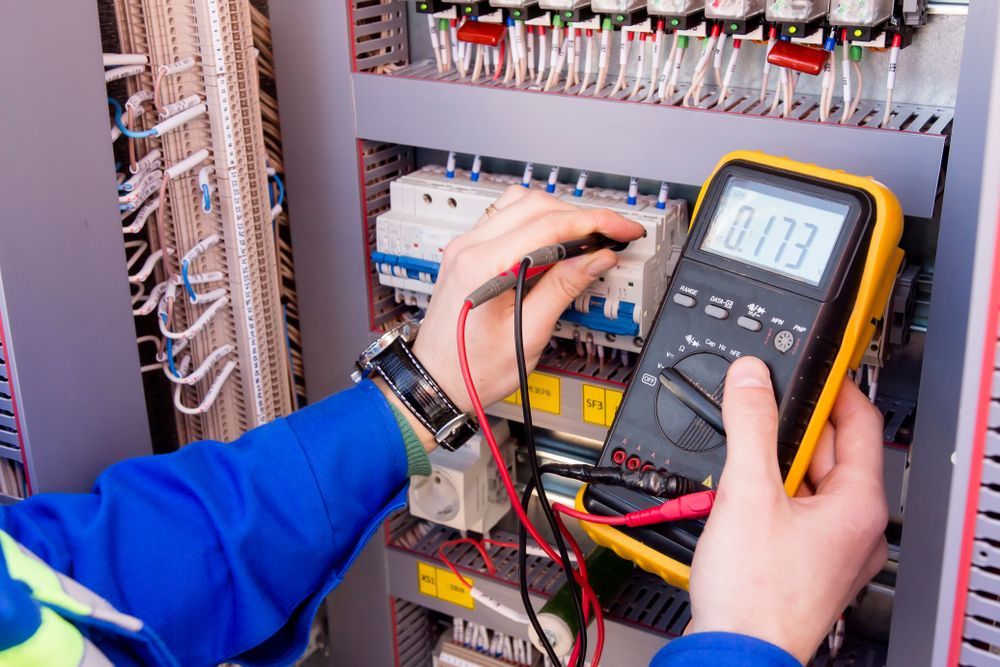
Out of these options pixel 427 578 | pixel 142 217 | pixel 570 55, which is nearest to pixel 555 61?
pixel 570 55

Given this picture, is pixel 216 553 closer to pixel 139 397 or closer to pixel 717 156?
pixel 139 397

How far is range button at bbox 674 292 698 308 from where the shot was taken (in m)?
0.88

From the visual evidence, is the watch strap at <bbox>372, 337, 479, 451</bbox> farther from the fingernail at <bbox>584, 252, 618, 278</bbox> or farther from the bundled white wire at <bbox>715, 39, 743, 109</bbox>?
the bundled white wire at <bbox>715, 39, 743, 109</bbox>

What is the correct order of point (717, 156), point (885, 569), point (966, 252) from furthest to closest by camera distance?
point (885, 569) < point (717, 156) < point (966, 252)

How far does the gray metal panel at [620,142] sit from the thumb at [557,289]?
0.39ft

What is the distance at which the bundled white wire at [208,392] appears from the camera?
118 centimetres

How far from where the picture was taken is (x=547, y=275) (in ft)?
3.12

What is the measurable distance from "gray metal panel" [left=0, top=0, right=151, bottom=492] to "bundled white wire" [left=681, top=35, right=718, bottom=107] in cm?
58

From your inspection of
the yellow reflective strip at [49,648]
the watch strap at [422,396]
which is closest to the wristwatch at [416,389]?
the watch strap at [422,396]

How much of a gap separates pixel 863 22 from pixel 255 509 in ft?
2.34

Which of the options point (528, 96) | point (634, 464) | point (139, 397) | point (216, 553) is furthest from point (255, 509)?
point (528, 96)

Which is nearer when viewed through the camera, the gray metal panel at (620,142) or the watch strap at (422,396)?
the gray metal panel at (620,142)

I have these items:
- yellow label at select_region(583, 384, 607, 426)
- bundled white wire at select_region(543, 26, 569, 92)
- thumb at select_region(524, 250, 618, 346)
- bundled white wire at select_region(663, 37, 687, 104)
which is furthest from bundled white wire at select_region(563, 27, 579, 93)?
yellow label at select_region(583, 384, 607, 426)

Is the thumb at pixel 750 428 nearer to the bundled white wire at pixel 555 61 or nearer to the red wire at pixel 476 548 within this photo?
the bundled white wire at pixel 555 61
